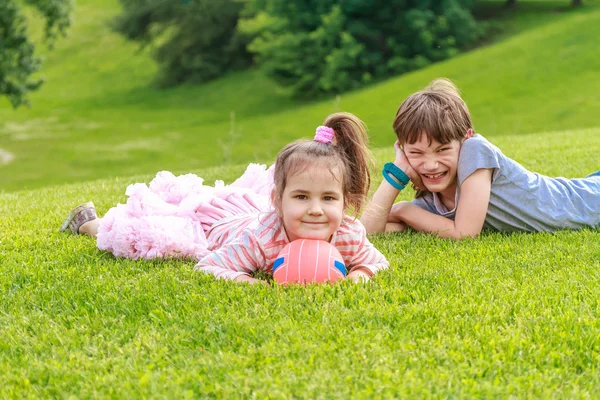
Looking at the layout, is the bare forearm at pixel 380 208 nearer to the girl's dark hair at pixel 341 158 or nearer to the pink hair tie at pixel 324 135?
the girl's dark hair at pixel 341 158

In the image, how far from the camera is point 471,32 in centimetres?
3400

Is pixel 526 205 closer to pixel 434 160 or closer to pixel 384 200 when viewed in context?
pixel 434 160

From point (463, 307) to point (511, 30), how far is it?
109 ft

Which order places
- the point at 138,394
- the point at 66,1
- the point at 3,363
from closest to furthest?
1. the point at 138,394
2. the point at 3,363
3. the point at 66,1

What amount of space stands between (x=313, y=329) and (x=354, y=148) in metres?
1.36

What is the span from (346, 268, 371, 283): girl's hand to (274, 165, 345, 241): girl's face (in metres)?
0.26

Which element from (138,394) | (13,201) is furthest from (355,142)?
(13,201)

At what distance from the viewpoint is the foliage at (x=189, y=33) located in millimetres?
41781

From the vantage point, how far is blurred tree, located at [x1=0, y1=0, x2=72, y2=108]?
2248cm

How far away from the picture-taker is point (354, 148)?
417cm

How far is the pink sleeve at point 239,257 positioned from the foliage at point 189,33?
127ft

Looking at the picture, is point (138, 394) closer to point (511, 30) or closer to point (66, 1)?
point (66, 1)

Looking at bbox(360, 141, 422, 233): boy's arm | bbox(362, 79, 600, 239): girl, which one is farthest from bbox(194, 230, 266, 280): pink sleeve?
bbox(362, 79, 600, 239): girl

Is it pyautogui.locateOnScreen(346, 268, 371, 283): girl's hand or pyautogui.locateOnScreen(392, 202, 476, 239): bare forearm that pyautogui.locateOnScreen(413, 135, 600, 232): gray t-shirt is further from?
pyautogui.locateOnScreen(346, 268, 371, 283): girl's hand
